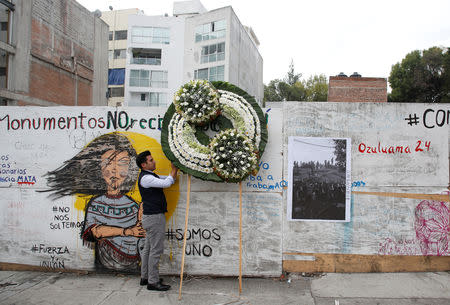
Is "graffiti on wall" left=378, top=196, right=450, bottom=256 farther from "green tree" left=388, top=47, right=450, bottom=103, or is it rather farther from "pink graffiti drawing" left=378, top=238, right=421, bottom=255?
"green tree" left=388, top=47, right=450, bottom=103

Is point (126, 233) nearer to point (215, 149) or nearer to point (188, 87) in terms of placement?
point (215, 149)

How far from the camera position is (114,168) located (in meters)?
5.11

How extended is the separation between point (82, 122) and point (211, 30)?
36.8 m

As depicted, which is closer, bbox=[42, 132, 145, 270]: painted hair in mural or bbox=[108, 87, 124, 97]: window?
bbox=[42, 132, 145, 270]: painted hair in mural

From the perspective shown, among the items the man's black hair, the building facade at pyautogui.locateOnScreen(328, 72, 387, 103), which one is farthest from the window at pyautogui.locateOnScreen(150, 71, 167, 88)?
the man's black hair

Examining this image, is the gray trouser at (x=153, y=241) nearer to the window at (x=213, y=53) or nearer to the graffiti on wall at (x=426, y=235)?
the graffiti on wall at (x=426, y=235)

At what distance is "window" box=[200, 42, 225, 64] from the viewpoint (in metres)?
37.6

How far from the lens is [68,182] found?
5.18 metres

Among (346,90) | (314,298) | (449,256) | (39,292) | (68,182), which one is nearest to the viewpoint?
(314,298)

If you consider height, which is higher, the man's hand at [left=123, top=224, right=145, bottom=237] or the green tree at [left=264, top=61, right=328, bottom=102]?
the green tree at [left=264, top=61, right=328, bottom=102]

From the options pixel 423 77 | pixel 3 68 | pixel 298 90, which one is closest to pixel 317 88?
pixel 298 90

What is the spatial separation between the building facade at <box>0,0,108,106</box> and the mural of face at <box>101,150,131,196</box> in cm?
1602

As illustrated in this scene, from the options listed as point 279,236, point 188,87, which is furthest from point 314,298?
point 188,87

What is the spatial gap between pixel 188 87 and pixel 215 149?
0.98 meters
